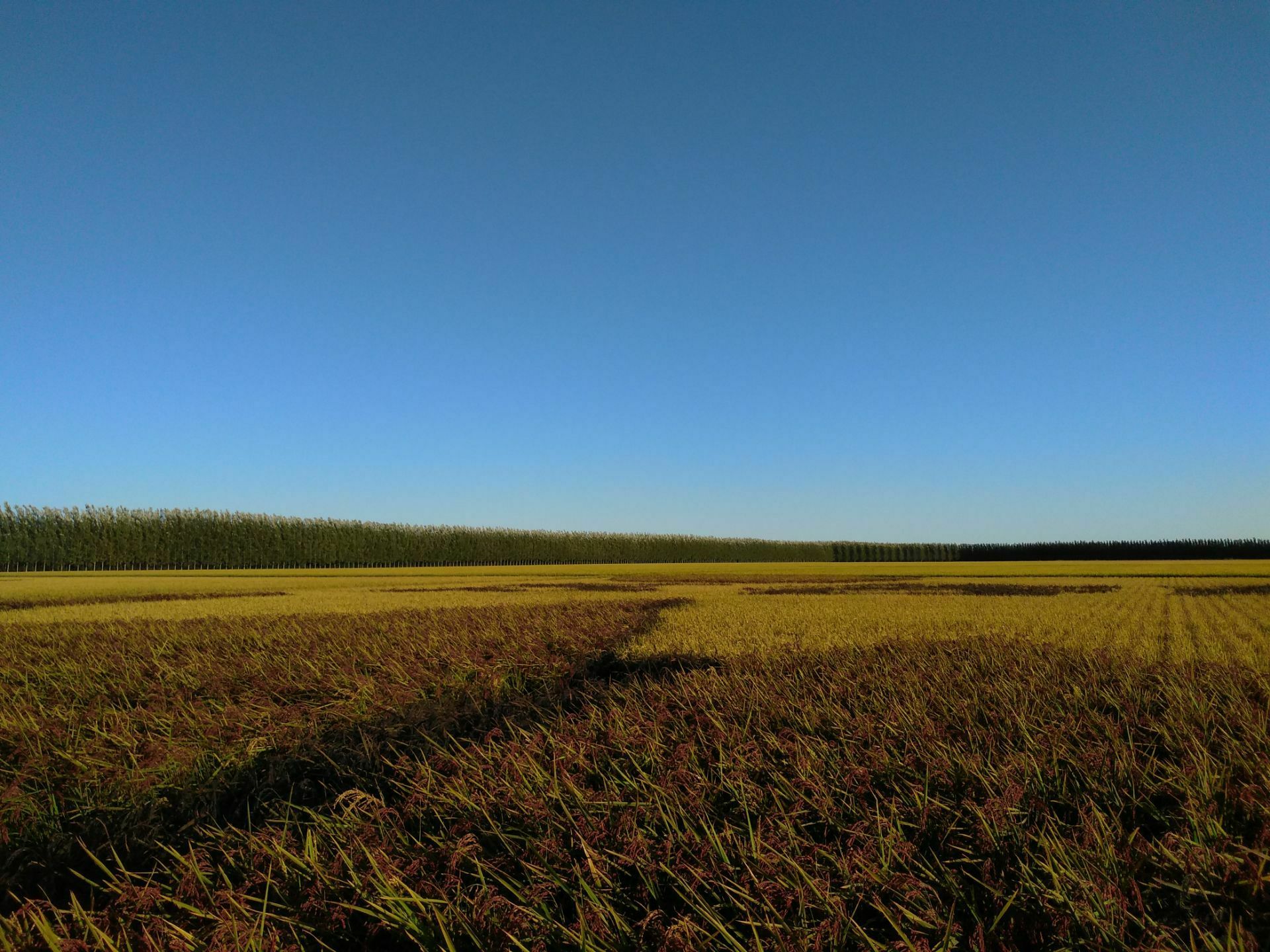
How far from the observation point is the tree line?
56.4 m

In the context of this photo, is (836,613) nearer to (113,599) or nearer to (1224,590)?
(1224,590)

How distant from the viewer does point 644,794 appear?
10.7 ft

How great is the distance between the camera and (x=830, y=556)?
9831 centimetres

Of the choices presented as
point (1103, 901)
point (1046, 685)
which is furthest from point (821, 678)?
point (1103, 901)

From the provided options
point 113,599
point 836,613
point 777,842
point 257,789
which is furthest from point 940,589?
point 113,599

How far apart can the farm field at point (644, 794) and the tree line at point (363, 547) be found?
60736 mm

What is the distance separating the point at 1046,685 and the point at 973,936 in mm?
3635

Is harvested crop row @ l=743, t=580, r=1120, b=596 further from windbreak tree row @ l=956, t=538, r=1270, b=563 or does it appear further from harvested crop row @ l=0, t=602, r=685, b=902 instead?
windbreak tree row @ l=956, t=538, r=1270, b=563

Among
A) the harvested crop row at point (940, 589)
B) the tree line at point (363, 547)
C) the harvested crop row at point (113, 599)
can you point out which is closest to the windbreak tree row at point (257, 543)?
the tree line at point (363, 547)

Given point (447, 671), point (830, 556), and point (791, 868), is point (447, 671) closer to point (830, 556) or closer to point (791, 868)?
point (791, 868)

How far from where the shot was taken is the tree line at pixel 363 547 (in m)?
56.4

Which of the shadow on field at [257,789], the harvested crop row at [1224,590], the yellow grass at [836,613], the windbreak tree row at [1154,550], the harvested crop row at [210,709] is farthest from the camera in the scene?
the windbreak tree row at [1154,550]

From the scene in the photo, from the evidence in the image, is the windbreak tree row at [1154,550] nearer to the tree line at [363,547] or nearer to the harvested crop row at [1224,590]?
the tree line at [363,547]

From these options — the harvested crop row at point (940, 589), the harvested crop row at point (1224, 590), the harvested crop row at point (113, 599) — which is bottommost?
the harvested crop row at point (113, 599)
